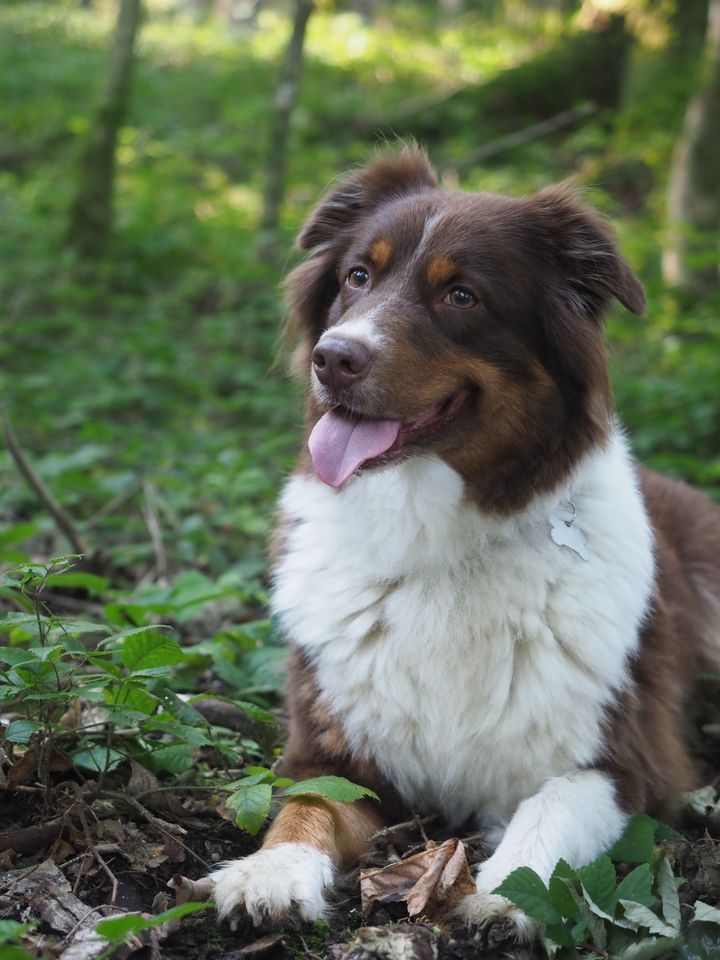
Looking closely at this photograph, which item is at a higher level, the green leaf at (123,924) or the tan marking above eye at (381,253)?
the tan marking above eye at (381,253)

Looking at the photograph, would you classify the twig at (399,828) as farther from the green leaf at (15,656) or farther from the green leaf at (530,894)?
the green leaf at (15,656)

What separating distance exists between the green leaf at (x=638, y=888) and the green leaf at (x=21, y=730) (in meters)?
1.67

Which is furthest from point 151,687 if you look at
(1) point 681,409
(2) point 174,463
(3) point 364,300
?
(1) point 681,409

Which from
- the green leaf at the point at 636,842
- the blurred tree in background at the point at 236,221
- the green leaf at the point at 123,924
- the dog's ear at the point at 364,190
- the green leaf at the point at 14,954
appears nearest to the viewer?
the green leaf at the point at 14,954

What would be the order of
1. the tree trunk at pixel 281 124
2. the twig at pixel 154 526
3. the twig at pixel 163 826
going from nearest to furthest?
the twig at pixel 163 826 → the twig at pixel 154 526 → the tree trunk at pixel 281 124

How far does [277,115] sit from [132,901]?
9.24m

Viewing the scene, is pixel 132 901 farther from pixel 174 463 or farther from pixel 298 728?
pixel 174 463

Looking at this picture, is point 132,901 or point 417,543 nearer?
point 132,901

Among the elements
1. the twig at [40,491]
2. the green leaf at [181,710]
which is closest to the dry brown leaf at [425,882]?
the green leaf at [181,710]

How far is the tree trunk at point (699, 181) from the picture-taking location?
9289mm

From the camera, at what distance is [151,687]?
369cm

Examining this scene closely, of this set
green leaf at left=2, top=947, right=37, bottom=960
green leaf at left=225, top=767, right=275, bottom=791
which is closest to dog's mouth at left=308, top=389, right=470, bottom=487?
green leaf at left=225, top=767, right=275, bottom=791

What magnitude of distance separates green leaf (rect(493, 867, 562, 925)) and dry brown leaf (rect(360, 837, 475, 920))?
0.23 metres

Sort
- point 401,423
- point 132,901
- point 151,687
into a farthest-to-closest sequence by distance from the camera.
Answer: point 151,687 < point 401,423 < point 132,901
